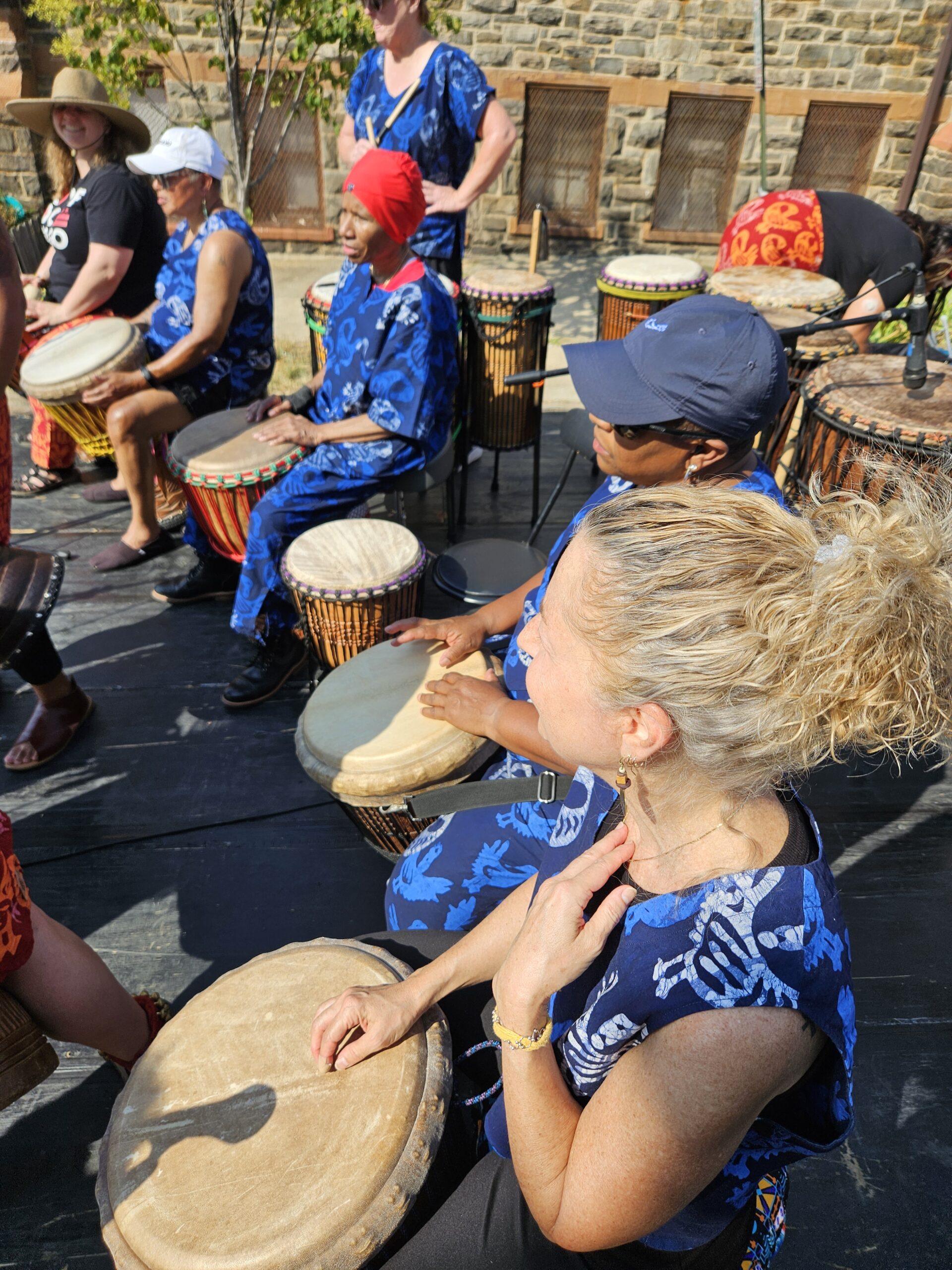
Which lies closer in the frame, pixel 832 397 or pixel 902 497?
pixel 902 497

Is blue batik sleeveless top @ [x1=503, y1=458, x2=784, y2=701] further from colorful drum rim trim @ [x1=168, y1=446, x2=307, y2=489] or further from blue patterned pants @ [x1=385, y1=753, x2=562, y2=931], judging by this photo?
colorful drum rim trim @ [x1=168, y1=446, x2=307, y2=489]

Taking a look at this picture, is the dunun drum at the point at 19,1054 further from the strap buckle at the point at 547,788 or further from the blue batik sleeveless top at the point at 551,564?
the blue batik sleeveless top at the point at 551,564

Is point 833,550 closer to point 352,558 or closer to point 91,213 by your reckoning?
point 352,558

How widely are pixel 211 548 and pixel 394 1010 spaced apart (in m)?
2.55

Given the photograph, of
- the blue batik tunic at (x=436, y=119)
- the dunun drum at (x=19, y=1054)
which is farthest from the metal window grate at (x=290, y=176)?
the dunun drum at (x=19, y=1054)

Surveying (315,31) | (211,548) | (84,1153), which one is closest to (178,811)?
(84,1153)

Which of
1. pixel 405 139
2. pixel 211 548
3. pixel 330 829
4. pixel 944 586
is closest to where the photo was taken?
pixel 944 586

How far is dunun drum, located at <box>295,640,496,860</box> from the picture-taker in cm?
193

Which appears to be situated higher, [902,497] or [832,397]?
[902,497]

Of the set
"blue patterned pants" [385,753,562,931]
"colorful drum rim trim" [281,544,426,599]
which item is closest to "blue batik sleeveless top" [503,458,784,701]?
"blue patterned pants" [385,753,562,931]

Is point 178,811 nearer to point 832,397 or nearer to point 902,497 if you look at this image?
point 902,497

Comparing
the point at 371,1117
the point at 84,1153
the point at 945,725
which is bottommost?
the point at 84,1153

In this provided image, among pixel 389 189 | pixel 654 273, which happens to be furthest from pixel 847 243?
pixel 389 189

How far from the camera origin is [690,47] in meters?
7.57
